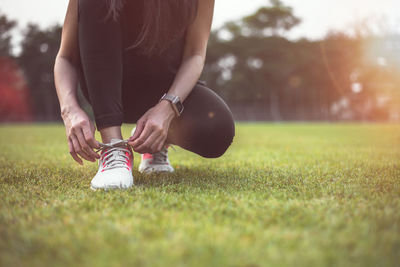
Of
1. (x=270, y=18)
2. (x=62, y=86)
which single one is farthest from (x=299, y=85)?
(x=62, y=86)

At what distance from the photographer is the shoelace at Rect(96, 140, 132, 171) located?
1276mm

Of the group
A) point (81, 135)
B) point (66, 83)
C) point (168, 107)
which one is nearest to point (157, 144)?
point (168, 107)

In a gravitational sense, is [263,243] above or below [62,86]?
below

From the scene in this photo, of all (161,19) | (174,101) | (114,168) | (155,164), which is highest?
(161,19)

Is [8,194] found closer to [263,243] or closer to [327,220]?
[263,243]

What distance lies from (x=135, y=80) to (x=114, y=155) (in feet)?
1.70

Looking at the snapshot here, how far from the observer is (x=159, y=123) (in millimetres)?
1252

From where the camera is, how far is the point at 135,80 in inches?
65.6

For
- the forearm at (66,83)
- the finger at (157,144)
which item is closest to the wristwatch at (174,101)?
the finger at (157,144)

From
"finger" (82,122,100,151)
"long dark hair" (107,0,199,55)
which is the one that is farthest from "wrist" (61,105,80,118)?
"long dark hair" (107,0,199,55)

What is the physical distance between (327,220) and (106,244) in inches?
22.2

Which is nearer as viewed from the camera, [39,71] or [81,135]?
[81,135]

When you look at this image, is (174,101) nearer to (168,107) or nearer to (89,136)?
(168,107)

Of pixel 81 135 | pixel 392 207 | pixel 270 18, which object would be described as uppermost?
pixel 270 18
